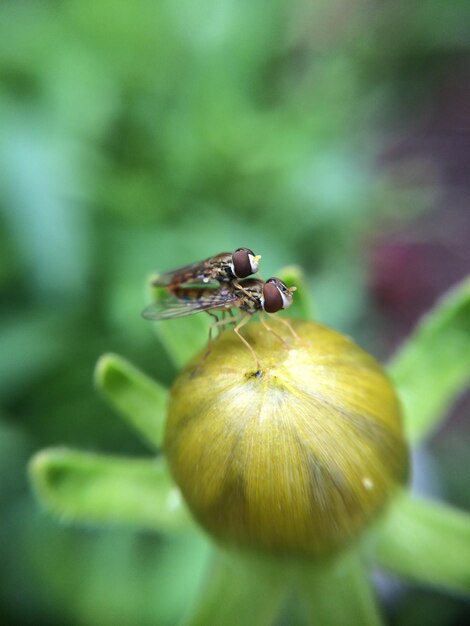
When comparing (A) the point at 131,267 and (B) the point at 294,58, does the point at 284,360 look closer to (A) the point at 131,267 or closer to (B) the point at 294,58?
(A) the point at 131,267

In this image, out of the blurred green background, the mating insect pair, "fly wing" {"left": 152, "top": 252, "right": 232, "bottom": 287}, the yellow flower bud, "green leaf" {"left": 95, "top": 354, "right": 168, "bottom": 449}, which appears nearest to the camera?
the yellow flower bud

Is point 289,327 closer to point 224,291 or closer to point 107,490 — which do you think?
point 224,291

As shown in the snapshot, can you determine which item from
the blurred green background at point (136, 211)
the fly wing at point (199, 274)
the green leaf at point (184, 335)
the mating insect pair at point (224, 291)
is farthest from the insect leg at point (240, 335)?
the blurred green background at point (136, 211)

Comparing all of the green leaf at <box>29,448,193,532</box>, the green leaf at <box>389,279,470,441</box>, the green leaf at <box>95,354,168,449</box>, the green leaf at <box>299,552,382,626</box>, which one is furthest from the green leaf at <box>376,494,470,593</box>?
the green leaf at <box>95,354,168,449</box>

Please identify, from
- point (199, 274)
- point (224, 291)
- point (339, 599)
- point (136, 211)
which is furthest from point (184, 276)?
point (136, 211)

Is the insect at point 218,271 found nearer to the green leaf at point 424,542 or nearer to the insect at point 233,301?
the insect at point 233,301

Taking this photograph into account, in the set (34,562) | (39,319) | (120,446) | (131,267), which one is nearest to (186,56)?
(131,267)

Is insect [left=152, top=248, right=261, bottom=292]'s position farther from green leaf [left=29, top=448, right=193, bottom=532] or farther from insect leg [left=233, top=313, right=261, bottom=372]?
green leaf [left=29, top=448, right=193, bottom=532]
